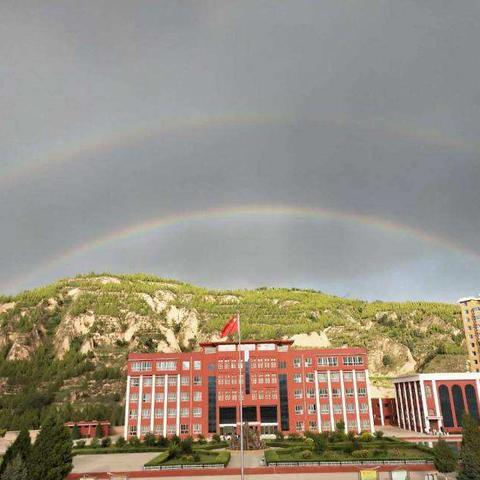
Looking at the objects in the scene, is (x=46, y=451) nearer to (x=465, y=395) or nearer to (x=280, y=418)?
(x=280, y=418)

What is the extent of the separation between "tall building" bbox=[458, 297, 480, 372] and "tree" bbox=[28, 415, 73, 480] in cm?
10511

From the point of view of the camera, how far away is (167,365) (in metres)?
85.8

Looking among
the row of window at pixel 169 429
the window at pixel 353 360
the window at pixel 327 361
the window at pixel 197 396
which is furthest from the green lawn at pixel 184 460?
the window at pixel 353 360

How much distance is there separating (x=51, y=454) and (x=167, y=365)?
50375mm

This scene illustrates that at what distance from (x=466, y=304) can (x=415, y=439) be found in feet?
186

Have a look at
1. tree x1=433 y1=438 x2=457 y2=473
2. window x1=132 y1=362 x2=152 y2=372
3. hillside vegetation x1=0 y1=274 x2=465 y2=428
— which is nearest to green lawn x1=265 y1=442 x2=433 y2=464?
tree x1=433 y1=438 x2=457 y2=473

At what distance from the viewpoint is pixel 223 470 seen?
147 feet

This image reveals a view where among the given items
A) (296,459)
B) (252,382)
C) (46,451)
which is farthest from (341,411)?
(46,451)

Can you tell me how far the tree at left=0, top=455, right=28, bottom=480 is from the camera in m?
30.6

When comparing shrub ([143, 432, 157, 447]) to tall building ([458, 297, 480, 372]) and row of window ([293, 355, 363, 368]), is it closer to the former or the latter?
row of window ([293, 355, 363, 368])

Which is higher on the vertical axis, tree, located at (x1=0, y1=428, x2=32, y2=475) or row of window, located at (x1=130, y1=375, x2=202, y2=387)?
row of window, located at (x1=130, y1=375, x2=202, y2=387)

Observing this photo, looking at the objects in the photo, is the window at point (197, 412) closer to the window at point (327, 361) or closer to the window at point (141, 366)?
the window at point (141, 366)

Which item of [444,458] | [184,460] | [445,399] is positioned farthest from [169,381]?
[444,458]

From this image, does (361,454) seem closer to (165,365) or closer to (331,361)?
(331,361)
